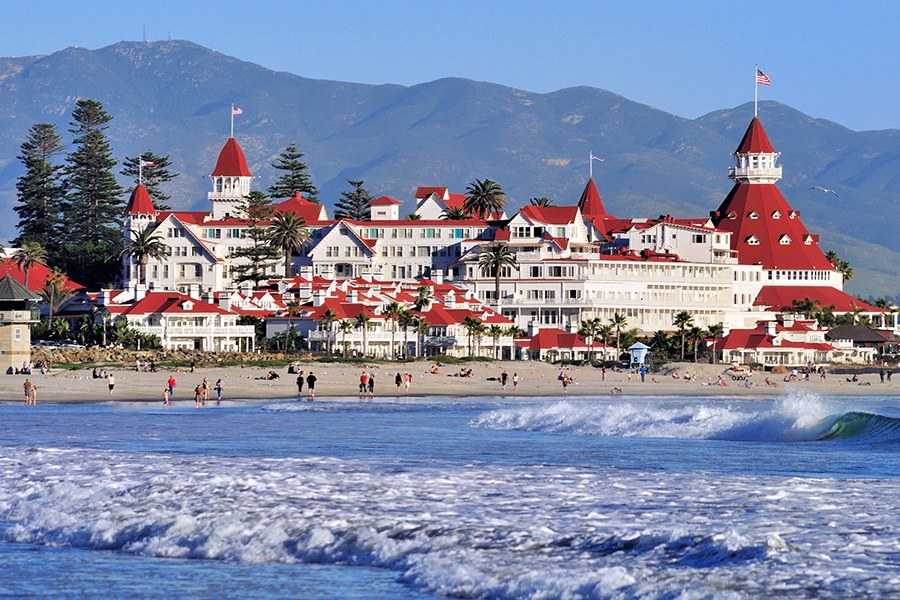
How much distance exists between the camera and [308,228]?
12975cm

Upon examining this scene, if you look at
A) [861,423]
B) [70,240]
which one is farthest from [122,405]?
[70,240]

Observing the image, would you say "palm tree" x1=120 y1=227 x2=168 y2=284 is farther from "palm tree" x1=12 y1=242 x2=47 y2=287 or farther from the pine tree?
the pine tree

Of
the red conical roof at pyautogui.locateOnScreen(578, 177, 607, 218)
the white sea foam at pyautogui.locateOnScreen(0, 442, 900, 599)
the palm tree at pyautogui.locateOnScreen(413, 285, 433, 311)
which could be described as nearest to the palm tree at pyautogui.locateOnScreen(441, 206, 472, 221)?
the red conical roof at pyautogui.locateOnScreen(578, 177, 607, 218)

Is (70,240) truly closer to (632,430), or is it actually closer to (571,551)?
(632,430)

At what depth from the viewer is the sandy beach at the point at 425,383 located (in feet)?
207

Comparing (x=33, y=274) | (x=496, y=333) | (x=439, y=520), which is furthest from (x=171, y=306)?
(x=439, y=520)

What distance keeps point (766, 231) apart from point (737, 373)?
136 feet

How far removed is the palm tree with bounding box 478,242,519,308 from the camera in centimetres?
11531

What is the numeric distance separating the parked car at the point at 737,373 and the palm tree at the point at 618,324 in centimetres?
862

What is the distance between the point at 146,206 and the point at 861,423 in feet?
308

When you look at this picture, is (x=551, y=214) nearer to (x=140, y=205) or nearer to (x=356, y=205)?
(x=140, y=205)

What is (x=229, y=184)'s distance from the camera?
453ft

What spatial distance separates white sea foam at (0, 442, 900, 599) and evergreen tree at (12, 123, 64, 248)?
11774 centimetres

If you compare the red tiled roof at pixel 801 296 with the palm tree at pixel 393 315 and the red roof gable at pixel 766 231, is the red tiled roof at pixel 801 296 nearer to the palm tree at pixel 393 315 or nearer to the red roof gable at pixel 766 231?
the red roof gable at pixel 766 231
